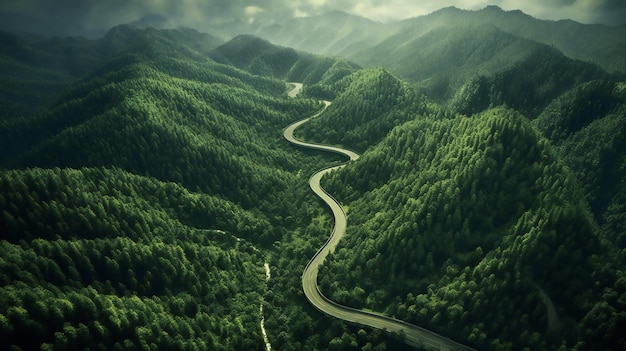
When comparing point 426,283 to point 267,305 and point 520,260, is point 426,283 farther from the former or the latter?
point 267,305

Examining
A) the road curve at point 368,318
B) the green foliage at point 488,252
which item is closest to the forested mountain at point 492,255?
the green foliage at point 488,252

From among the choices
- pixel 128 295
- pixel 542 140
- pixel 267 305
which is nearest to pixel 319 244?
pixel 267 305

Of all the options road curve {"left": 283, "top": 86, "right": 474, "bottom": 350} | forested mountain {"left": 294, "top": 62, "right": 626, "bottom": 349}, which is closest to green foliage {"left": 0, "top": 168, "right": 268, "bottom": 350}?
road curve {"left": 283, "top": 86, "right": 474, "bottom": 350}

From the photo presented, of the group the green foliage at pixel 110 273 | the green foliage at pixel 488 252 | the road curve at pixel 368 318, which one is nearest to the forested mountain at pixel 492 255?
the green foliage at pixel 488 252

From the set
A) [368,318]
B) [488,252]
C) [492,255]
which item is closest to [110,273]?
[368,318]

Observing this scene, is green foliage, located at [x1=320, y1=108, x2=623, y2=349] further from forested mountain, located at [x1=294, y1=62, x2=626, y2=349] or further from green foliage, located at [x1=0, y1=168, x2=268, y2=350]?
green foliage, located at [x1=0, y1=168, x2=268, y2=350]

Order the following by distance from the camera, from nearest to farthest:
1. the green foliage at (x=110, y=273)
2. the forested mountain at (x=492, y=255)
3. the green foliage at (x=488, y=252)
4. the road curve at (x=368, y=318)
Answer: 1. the green foliage at (x=110, y=273)
2. the forested mountain at (x=492, y=255)
3. the green foliage at (x=488, y=252)
4. the road curve at (x=368, y=318)

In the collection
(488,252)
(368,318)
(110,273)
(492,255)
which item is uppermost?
(492,255)

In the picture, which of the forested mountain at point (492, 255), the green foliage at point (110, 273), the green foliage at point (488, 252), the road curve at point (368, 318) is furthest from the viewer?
the road curve at point (368, 318)

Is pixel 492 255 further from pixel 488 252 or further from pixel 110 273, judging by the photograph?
pixel 110 273

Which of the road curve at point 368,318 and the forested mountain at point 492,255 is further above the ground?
the forested mountain at point 492,255

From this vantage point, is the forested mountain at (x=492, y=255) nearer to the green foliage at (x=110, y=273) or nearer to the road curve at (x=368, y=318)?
the road curve at (x=368, y=318)

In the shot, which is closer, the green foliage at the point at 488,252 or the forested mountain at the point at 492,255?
the forested mountain at the point at 492,255

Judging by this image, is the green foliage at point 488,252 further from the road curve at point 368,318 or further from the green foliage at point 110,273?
the green foliage at point 110,273
